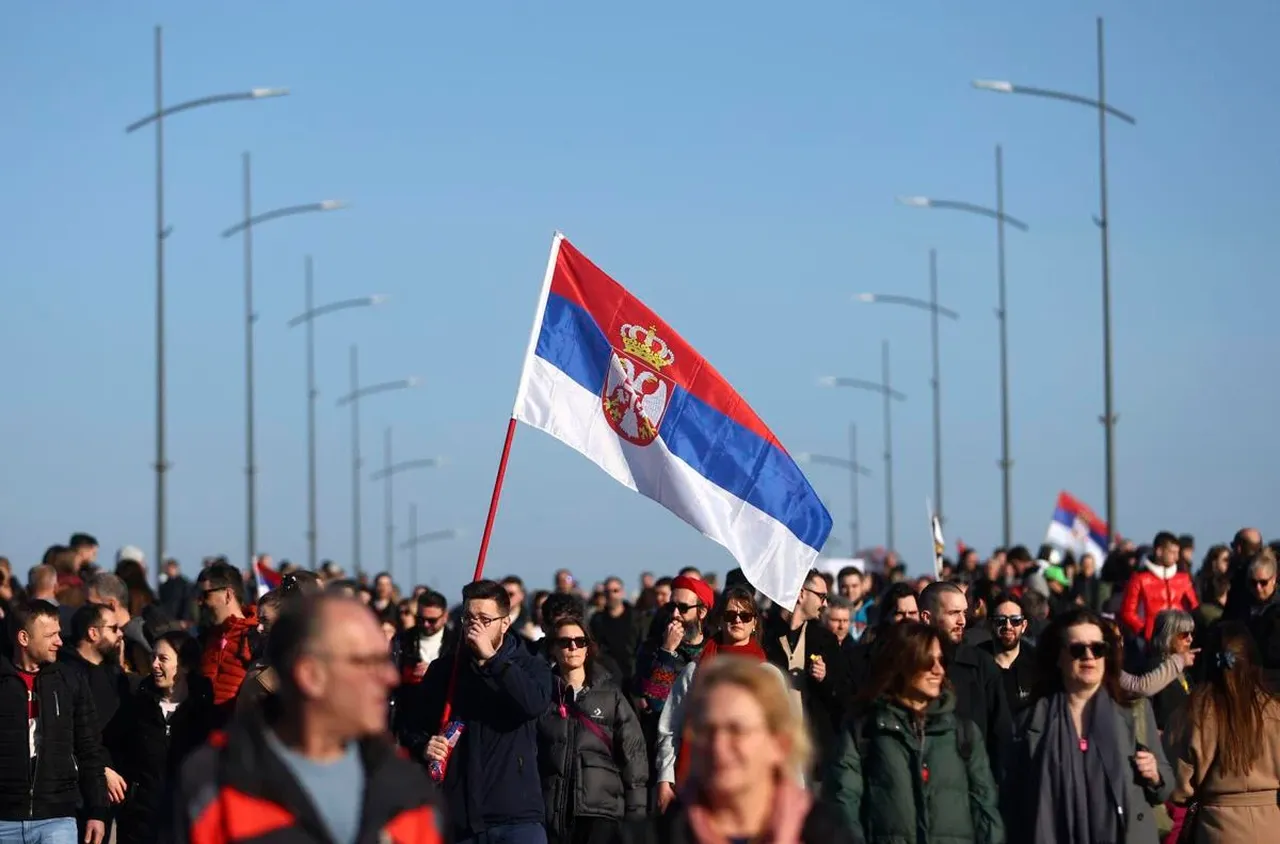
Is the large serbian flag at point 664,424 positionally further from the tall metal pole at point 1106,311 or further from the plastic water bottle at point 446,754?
the tall metal pole at point 1106,311

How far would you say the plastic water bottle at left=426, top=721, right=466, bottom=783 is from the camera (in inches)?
384

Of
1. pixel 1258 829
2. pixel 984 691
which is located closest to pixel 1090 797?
pixel 1258 829

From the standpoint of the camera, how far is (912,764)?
8.35 meters

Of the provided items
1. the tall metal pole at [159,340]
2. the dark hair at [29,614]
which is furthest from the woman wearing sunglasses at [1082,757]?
the tall metal pole at [159,340]

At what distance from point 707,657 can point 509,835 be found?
1.44m

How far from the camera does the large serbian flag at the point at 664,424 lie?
1170cm

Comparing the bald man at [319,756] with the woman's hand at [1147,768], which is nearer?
the bald man at [319,756]

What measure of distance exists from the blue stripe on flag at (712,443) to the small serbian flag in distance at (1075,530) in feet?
90.9

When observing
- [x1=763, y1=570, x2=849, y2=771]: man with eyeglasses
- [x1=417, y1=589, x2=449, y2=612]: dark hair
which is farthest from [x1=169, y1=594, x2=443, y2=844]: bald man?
[x1=417, y1=589, x2=449, y2=612]: dark hair

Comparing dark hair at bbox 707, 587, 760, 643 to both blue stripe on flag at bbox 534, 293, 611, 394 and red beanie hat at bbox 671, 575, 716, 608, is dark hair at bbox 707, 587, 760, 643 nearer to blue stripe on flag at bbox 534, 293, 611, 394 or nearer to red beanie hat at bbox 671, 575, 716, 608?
blue stripe on flag at bbox 534, 293, 611, 394

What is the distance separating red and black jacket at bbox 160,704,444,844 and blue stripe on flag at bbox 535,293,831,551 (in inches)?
269

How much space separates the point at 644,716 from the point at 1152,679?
2798 millimetres

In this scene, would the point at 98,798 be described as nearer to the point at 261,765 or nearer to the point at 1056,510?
the point at 261,765

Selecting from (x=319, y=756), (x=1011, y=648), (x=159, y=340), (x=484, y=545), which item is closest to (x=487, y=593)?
(x=484, y=545)
